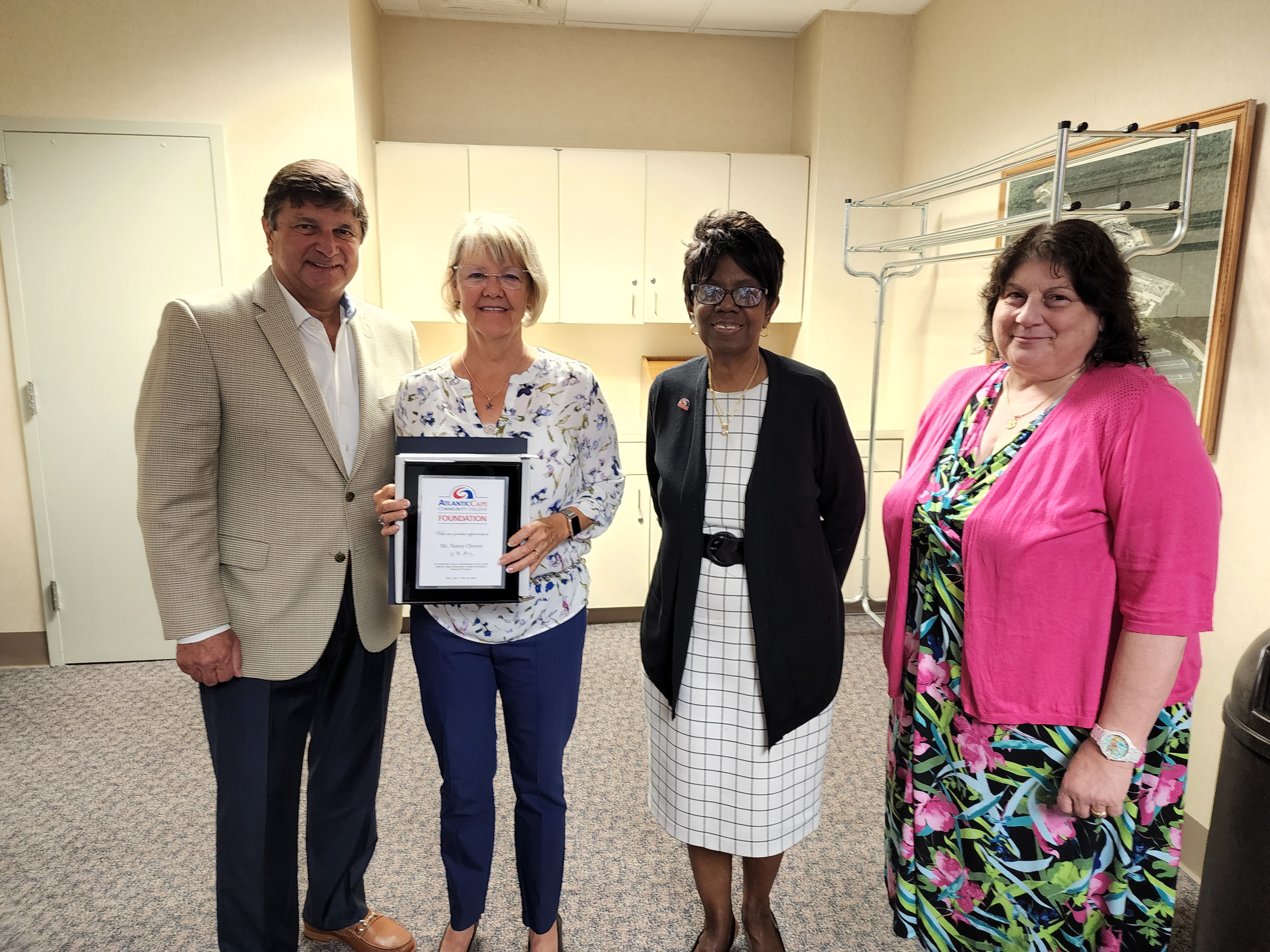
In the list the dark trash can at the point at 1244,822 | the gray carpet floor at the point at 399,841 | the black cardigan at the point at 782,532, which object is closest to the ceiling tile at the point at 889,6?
the black cardigan at the point at 782,532

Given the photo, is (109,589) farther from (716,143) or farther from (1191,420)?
(1191,420)

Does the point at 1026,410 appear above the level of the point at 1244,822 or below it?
above

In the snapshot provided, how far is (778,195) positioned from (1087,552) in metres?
2.82

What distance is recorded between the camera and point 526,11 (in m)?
3.42

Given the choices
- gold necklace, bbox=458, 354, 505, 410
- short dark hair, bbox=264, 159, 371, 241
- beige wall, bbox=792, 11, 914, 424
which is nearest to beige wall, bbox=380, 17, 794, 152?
beige wall, bbox=792, 11, 914, 424

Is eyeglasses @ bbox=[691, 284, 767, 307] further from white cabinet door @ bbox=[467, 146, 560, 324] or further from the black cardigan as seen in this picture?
white cabinet door @ bbox=[467, 146, 560, 324]

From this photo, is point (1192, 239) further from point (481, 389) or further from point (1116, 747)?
point (481, 389)

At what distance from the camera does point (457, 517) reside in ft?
4.55

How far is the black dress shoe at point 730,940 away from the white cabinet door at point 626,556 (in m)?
1.96

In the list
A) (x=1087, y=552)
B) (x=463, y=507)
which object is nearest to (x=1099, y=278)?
(x=1087, y=552)

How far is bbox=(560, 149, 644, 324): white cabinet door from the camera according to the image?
3.47 m

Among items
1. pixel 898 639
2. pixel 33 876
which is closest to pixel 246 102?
pixel 33 876

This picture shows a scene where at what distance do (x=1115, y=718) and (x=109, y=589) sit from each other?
353 centimetres

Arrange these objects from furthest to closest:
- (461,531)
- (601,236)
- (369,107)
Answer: (601,236) → (369,107) → (461,531)
